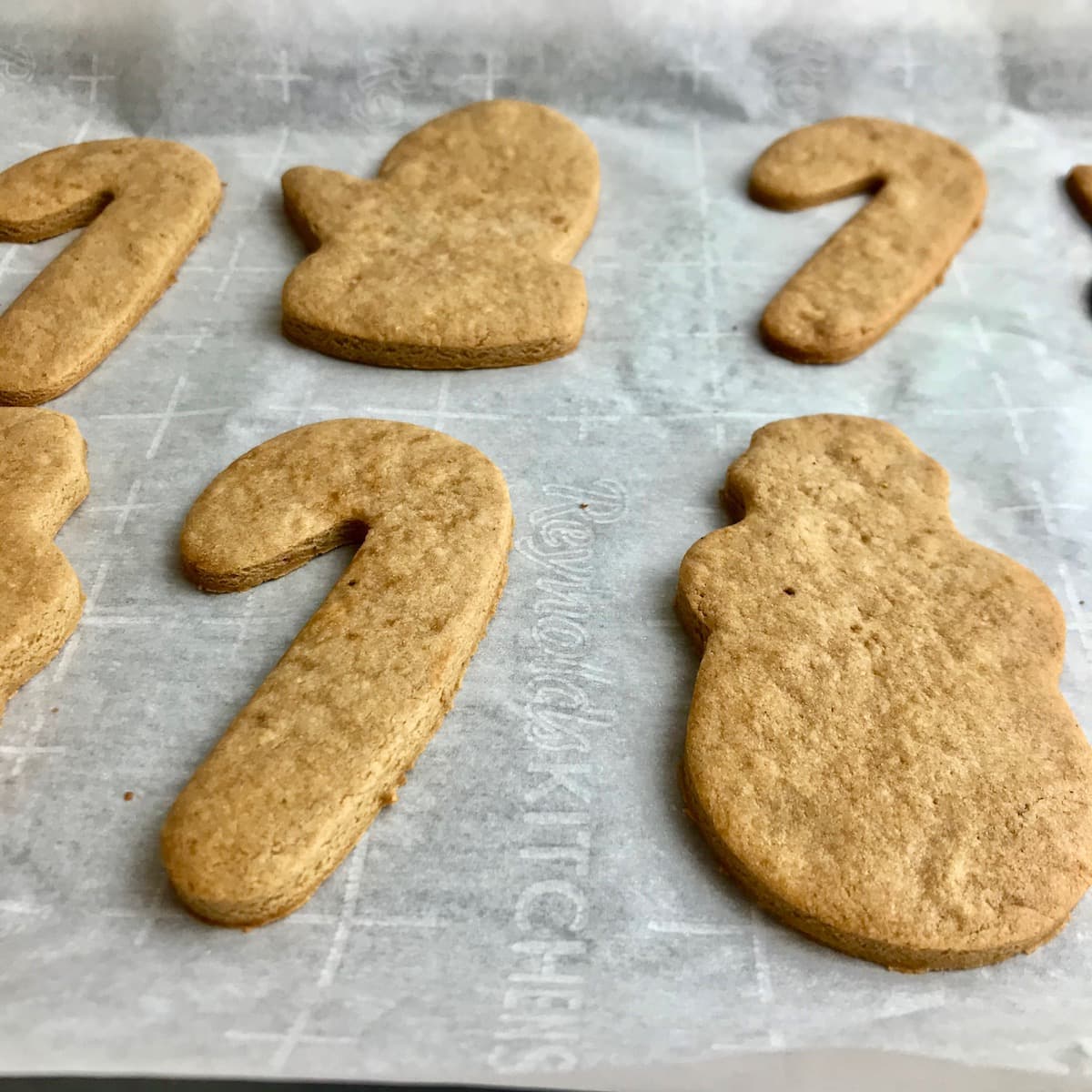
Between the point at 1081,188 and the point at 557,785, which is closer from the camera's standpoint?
the point at 557,785

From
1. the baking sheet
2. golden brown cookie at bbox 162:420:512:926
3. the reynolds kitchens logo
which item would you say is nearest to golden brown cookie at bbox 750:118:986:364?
the baking sheet

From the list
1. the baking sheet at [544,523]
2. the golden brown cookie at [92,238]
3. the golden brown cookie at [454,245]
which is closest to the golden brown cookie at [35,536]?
the baking sheet at [544,523]

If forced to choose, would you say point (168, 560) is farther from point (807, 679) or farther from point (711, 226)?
point (711, 226)

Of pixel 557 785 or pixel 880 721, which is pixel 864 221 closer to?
pixel 880 721

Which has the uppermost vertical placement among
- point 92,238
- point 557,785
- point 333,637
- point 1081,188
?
point 1081,188

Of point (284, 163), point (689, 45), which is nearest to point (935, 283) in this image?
point (689, 45)

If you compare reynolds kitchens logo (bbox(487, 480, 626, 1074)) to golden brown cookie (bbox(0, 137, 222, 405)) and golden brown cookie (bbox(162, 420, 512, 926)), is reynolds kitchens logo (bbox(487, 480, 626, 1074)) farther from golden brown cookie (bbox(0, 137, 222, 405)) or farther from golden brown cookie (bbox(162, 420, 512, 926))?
golden brown cookie (bbox(0, 137, 222, 405))

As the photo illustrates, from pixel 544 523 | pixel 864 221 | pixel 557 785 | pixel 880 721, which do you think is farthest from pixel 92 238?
pixel 880 721
